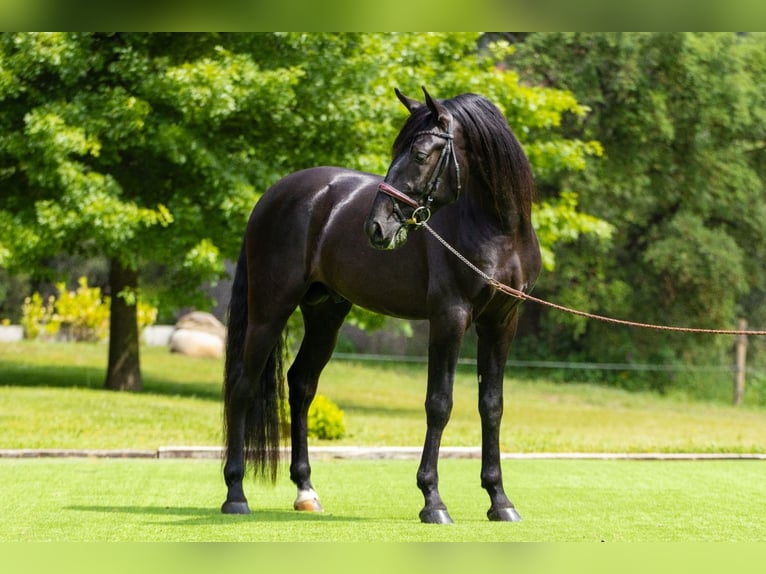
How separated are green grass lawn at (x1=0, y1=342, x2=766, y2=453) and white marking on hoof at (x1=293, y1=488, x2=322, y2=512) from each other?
4637mm

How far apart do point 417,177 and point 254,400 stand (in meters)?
1.94

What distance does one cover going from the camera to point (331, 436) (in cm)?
1246

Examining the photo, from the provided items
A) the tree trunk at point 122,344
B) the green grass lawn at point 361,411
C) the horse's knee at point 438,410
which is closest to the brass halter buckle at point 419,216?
the horse's knee at point 438,410

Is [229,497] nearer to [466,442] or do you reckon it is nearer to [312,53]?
[466,442]

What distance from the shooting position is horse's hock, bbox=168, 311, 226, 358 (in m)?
23.4

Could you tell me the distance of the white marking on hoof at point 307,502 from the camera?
6.94 m

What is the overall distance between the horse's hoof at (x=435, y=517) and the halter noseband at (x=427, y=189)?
1.52 m

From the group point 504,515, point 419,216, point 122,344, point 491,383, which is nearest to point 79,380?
point 122,344

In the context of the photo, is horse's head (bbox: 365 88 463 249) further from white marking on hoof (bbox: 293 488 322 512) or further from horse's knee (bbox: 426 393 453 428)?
white marking on hoof (bbox: 293 488 322 512)

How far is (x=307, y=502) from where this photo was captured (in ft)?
22.8

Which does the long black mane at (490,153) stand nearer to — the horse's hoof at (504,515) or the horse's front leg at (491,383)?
the horse's front leg at (491,383)

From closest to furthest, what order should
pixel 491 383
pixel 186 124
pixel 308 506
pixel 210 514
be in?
pixel 491 383
pixel 210 514
pixel 308 506
pixel 186 124

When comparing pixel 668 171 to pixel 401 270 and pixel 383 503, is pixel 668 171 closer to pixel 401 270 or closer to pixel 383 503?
pixel 383 503

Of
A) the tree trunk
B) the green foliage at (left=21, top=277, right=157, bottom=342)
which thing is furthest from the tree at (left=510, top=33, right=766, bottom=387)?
the green foliage at (left=21, top=277, right=157, bottom=342)
